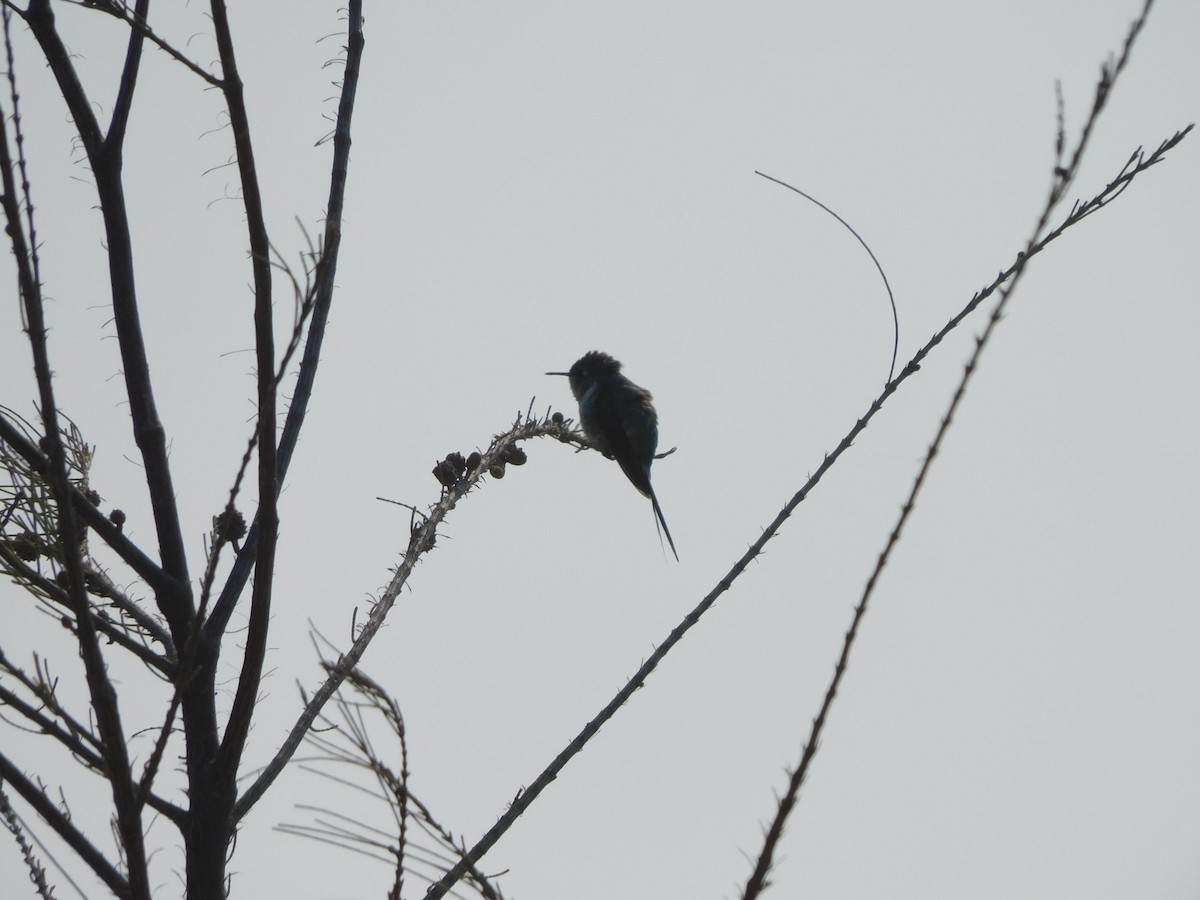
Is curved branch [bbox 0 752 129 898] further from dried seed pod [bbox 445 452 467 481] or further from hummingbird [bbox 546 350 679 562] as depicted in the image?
hummingbird [bbox 546 350 679 562]

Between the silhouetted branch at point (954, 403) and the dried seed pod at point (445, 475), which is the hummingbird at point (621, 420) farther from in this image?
the silhouetted branch at point (954, 403)

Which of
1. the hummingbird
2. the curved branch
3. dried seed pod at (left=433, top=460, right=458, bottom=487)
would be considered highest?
the hummingbird

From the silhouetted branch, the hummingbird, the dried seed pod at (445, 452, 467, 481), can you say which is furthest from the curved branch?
the hummingbird

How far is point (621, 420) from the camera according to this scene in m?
7.85

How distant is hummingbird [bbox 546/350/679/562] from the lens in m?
7.59

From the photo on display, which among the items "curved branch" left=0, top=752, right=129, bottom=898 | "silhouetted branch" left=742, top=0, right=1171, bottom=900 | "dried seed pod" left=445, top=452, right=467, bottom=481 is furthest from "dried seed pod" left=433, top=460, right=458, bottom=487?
"silhouetted branch" left=742, top=0, right=1171, bottom=900

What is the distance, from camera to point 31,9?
1920 mm

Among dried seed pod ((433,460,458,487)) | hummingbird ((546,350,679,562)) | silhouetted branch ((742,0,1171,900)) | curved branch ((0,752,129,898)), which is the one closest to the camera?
silhouetted branch ((742,0,1171,900))

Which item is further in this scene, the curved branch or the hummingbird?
the hummingbird

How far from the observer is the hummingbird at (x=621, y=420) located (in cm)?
759

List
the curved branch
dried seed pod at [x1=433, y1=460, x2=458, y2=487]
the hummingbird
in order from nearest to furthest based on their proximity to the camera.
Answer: the curved branch
dried seed pod at [x1=433, y1=460, x2=458, y2=487]
the hummingbird

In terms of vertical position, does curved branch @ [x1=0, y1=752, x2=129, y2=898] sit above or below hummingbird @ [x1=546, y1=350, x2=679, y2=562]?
below

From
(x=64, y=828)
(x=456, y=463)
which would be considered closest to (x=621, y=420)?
(x=456, y=463)

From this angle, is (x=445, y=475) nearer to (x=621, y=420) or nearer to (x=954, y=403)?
(x=954, y=403)
